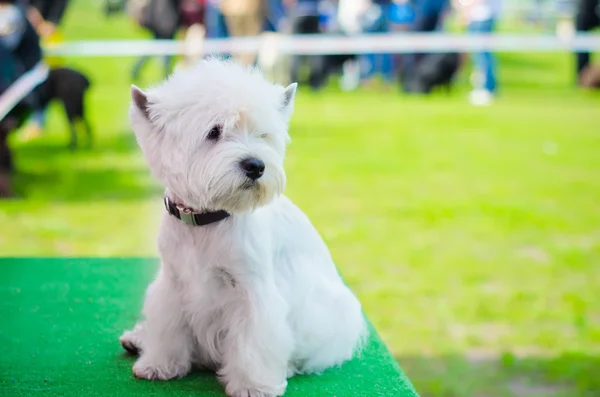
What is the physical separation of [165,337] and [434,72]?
14.6m

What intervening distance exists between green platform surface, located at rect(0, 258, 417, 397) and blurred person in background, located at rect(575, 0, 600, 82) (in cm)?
1544

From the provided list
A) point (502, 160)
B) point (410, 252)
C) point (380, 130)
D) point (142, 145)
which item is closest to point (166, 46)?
point (380, 130)

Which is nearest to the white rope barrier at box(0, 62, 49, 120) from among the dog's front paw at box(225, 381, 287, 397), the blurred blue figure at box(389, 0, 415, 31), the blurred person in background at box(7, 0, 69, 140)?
the blurred person in background at box(7, 0, 69, 140)

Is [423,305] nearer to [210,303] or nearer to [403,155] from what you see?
[210,303]

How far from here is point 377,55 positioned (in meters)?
19.1

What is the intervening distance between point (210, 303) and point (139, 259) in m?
2.09

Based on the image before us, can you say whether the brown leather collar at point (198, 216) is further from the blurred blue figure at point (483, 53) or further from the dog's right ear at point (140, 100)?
the blurred blue figure at point (483, 53)

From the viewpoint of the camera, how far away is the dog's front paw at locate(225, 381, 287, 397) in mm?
2902

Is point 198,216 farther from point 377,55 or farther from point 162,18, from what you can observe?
point 377,55

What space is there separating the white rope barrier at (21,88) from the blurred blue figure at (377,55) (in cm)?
1036

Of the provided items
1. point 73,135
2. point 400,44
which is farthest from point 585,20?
point 73,135

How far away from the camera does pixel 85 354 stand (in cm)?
336

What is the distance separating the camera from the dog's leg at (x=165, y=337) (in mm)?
3061

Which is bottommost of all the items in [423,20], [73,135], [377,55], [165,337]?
[377,55]
